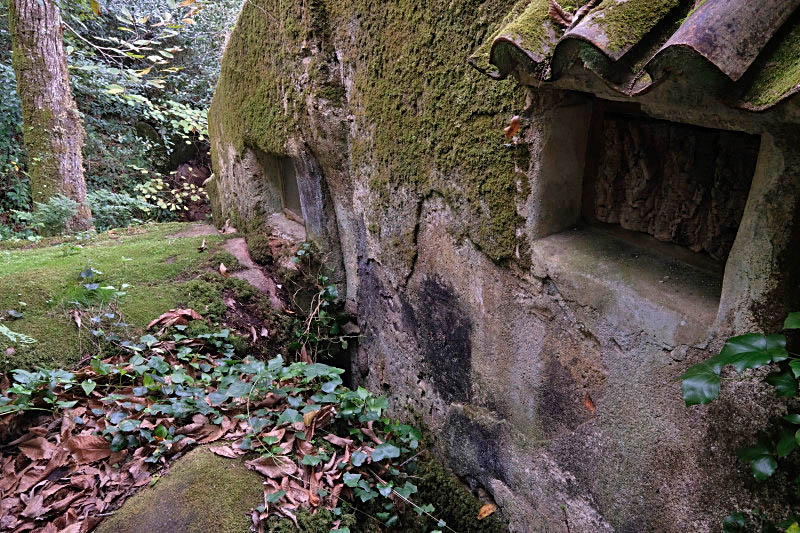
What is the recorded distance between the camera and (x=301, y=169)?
153 inches

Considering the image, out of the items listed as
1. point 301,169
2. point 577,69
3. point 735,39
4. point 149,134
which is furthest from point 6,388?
point 149,134

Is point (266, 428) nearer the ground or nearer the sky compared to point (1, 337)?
nearer the ground

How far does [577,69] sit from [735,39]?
0.43 meters

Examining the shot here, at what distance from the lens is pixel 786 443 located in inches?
47.0

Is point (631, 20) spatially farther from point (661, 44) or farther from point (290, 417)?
point (290, 417)

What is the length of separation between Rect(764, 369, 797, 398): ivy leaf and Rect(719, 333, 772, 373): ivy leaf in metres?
0.05

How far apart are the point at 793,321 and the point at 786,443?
323mm

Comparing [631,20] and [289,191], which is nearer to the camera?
[631,20]

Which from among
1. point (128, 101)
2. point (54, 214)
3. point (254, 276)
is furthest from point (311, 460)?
point (128, 101)

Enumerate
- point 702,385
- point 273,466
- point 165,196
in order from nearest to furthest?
point 702,385
point 273,466
point 165,196

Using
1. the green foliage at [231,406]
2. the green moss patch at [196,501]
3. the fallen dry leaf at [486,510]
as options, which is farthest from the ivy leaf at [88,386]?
the fallen dry leaf at [486,510]

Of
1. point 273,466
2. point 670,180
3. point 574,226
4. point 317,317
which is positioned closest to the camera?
point 670,180

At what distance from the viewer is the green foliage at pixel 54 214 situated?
6.27 meters

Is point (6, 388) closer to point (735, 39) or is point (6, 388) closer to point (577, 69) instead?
point (577, 69)
